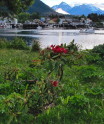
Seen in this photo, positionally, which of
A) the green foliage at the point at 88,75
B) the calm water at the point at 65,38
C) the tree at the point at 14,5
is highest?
the tree at the point at 14,5

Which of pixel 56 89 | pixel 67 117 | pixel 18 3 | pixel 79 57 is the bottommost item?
pixel 67 117

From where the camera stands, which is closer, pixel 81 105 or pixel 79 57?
pixel 81 105

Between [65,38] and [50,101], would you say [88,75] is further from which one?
[65,38]

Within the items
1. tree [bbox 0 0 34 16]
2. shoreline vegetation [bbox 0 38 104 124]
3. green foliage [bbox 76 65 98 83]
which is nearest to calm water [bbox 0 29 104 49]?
tree [bbox 0 0 34 16]

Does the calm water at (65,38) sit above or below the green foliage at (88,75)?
below

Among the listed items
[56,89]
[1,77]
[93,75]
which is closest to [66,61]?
[56,89]

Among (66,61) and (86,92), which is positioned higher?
(66,61)

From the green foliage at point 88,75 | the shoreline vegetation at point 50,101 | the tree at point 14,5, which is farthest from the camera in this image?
the tree at point 14,5

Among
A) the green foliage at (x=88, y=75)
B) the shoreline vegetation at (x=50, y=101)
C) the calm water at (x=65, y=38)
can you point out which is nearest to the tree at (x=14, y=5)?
the calm water at (x=65, y=38)

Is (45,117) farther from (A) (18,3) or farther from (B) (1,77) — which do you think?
(A) (18,3)

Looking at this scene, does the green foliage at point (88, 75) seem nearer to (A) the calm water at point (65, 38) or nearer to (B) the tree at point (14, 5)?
(A) the calm water at point (65, 38)

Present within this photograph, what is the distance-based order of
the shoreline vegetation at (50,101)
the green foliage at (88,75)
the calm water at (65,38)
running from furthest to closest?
1. the calm water at (65,38)
2. the green foliage at (88,75)
3. the shoreline vegetation at (50,101)

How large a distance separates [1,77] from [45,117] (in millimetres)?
2903

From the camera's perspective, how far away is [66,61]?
6.03 metres
